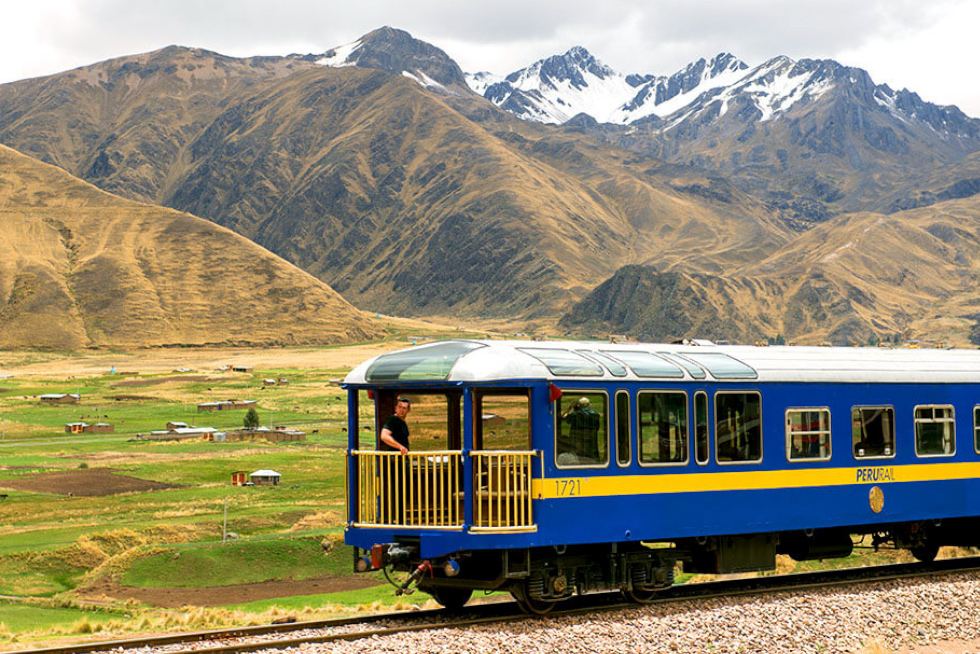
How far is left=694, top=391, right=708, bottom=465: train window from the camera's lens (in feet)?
55.6

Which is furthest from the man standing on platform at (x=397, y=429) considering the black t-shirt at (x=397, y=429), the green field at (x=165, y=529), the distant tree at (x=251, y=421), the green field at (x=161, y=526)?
the distant tree at (x=251, y=421)

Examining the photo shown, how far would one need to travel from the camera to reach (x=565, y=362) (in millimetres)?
15812

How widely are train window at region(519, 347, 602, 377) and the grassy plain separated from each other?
417cm

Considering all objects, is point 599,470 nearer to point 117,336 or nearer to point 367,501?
point 367,501

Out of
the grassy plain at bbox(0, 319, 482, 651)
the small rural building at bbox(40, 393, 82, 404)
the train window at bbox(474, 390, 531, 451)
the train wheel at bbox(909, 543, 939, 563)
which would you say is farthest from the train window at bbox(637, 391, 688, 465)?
the small rural building at bbox(40, 393, 82, 404)

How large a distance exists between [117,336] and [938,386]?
564 feet

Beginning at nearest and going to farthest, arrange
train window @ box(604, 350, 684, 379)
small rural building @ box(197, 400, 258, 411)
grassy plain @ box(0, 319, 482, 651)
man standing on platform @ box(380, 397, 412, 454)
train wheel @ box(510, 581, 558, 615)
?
train wheel @ box(510, 581, 558, 615) < man standing on platform @ box(380, 397, 412, 454) < train window @ box(604, 350, 684, 379) < grassy plain @ box(0, 319, 482, 651) < small rural building @ box(197, 400, 258, 411)

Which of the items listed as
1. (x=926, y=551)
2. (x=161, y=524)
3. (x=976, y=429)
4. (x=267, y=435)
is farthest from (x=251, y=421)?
(x=976, y=429)

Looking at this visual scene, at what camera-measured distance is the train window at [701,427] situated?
55.6 ft

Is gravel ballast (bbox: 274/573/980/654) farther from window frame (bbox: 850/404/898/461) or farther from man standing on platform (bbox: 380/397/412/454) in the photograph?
man standing on platform (bbox: 380/397/412/454)

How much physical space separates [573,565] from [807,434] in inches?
194

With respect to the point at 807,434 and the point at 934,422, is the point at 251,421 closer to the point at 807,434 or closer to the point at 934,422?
the point at 934,422

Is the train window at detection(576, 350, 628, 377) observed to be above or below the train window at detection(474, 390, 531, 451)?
above

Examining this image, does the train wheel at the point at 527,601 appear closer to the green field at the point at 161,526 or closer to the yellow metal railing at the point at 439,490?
the yellow metal railing at the point at 439,490
